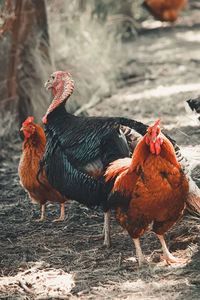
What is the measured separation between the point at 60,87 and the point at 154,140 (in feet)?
5.55

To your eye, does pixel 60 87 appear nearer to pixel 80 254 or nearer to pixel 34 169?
pixel 34 169

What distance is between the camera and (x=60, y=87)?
5129 millimetres

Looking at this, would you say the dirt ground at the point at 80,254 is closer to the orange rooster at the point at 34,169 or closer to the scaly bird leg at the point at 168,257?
the scaly bird leg at the point at 168,257

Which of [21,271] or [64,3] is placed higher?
[64,3]

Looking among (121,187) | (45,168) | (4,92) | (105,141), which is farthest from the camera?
(4,92)

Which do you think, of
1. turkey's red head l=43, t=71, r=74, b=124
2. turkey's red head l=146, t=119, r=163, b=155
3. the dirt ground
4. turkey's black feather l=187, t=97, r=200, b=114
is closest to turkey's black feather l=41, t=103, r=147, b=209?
turkey's red head l=43, t=71, r=74, b=124

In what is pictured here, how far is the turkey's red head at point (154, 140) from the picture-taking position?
3.78 metres

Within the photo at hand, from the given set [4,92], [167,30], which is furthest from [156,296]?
[167,30]

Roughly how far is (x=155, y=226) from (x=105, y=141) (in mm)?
911

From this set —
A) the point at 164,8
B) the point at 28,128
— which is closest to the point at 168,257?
the point at 28,128

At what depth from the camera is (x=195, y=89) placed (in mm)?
9539

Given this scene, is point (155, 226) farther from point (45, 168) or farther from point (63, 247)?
point (45, 168)

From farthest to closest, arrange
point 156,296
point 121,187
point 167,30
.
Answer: point 167,30
point 121,187
point 156,296

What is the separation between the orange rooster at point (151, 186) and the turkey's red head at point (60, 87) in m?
1.37
